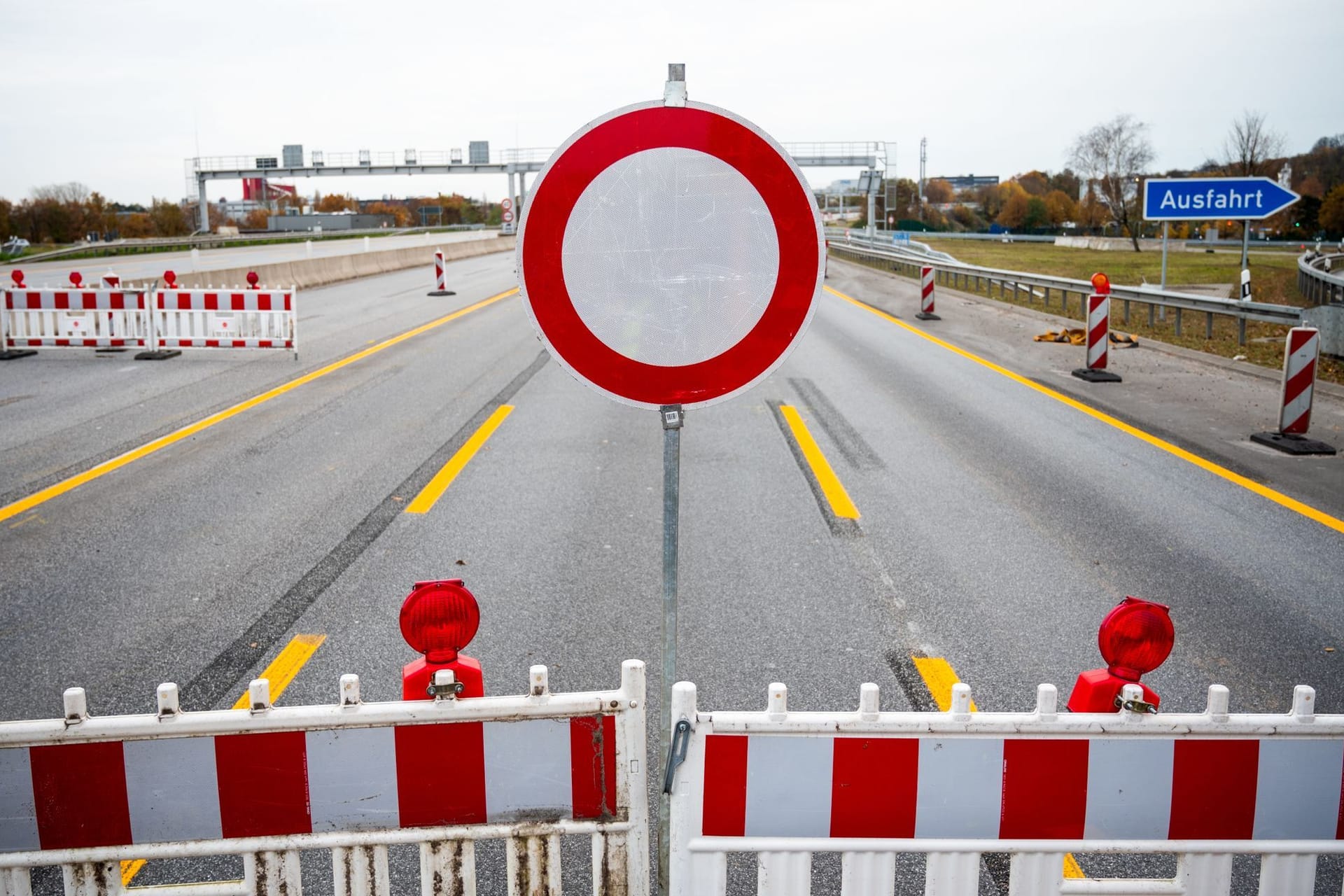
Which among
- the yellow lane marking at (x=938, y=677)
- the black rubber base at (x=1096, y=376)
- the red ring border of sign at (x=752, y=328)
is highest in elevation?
the red ring border of sign at (x=752, y=328)

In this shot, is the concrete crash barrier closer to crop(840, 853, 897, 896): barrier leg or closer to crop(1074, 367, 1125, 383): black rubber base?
crop(1074, 367, 1125, 383): black rubber base

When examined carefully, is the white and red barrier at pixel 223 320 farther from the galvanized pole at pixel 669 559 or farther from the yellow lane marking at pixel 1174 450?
the galvanized pole at pixel 669 559

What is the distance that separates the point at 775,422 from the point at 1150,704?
29.7 feet

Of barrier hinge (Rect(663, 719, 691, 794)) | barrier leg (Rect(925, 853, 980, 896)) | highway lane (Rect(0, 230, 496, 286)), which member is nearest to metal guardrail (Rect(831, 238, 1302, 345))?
barrier leg (Rect(925, 853, 980, 896))

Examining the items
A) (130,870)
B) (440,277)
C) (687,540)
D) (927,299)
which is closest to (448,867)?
(130,870)

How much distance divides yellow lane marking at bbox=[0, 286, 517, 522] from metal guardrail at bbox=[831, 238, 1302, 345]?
42.9 ft

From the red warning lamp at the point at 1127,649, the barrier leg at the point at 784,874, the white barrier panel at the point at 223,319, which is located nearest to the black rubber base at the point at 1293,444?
the red warning lamp at the point at 1127,649

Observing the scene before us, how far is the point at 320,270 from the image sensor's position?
33.8m

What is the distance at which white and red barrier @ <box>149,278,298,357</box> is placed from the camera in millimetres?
16375

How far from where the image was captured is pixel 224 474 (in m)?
9.12

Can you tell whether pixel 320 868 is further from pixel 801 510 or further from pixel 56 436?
pixel 56 436

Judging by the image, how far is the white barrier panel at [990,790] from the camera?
2650 mm

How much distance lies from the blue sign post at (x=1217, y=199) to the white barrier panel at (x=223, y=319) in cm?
1477

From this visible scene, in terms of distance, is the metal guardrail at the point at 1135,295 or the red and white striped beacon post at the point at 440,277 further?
the red and white striped beacon post at the point at 440,277
